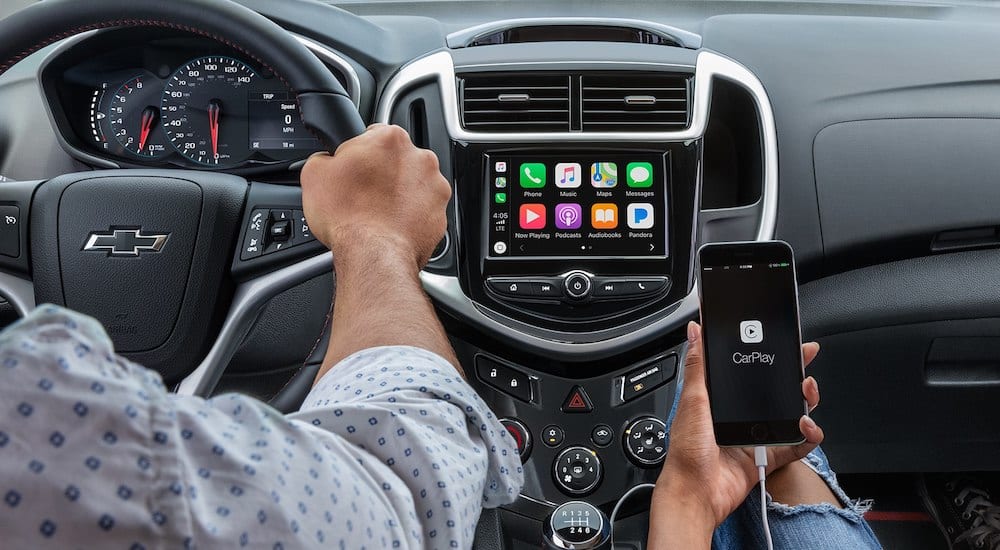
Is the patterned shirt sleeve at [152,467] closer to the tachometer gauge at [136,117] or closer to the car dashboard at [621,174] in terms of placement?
the car dashboard at [621,174]

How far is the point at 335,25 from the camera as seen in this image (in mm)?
1471

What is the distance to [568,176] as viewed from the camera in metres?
1.29

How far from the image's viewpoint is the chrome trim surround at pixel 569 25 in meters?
1.44

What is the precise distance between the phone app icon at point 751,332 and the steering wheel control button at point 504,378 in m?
0.33

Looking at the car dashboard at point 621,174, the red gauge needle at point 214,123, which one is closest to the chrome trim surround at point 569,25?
the car dashboard at point 621,174

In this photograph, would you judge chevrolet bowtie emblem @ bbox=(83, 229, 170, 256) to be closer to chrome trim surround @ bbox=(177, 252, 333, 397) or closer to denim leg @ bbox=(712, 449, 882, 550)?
chrome trim surround @ bbox=(177, 252, 333, 397)

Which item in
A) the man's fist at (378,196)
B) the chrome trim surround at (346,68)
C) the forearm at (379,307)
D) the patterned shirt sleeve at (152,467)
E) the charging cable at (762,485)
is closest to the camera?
the patterned shirt sleeve at (152,467)

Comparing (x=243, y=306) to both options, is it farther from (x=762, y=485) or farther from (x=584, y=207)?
(x=762, y=485)

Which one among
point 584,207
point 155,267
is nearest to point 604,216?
point 584,207

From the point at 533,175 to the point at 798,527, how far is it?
0.60 m

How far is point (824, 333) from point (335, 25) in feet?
3.21

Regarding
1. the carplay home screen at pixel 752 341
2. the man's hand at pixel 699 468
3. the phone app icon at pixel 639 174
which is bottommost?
the man's hand at pixel 699 468

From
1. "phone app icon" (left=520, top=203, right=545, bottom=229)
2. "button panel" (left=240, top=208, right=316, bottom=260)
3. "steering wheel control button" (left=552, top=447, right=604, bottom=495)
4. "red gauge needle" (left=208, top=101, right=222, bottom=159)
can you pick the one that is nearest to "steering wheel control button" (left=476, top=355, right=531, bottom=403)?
"steering wheel control button" (left=552, top=447, right=604, bottom=495)

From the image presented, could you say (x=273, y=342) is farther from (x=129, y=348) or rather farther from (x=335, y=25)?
(x=335, y=25)
